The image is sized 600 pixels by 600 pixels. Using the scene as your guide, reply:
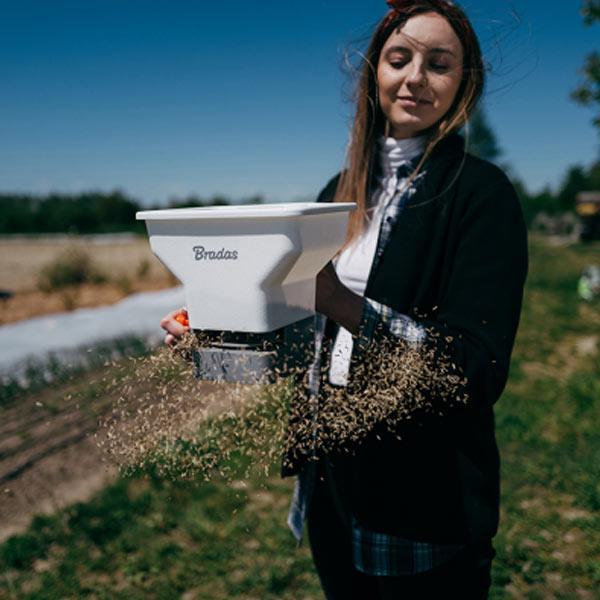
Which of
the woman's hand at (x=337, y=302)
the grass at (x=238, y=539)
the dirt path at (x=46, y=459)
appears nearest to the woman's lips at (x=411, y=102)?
the woman's hand at (x=337, y=302)

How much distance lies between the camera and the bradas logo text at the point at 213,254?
1.10m

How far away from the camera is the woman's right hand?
1.26 meters

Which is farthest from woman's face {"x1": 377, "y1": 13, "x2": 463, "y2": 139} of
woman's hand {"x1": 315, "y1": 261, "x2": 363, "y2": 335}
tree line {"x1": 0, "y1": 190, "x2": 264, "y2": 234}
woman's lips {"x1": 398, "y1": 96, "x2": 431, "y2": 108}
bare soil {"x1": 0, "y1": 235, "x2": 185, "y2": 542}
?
tree line {"x1": 0, "y1": 190, "x2": 264, "y2": 234}

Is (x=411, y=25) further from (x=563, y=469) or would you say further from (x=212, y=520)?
(x=563, y=469)

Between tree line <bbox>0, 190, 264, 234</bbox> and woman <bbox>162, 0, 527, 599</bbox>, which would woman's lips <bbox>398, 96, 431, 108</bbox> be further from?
tree line <bbox>0, 190, 264, 234</bbox>

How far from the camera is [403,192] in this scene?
144 centimetres

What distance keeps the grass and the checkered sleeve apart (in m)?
1.65

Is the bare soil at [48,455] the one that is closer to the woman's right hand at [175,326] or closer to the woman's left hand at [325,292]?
the woman's right hand at [175,326]

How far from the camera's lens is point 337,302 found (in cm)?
118

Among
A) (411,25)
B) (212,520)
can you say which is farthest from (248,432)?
(212,520)

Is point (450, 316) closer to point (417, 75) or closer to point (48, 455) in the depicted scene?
point (417, 75)

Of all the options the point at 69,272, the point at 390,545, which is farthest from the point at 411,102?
the point at 69,272

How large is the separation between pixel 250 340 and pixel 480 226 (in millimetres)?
517

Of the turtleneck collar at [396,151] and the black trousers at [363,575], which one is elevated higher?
the turtleneck collar at [396,151]
